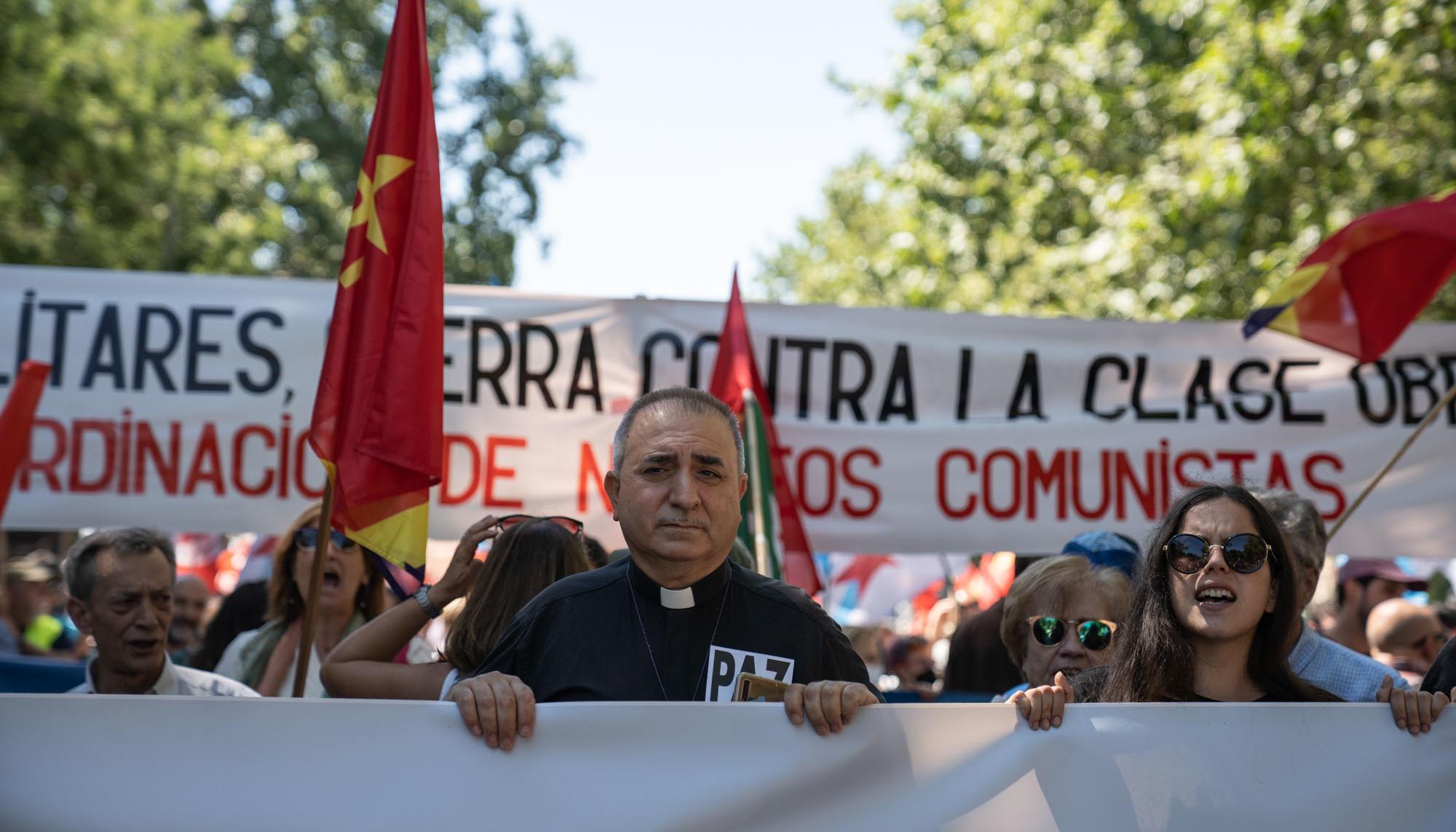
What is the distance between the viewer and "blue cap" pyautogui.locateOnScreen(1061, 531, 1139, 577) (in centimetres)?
427

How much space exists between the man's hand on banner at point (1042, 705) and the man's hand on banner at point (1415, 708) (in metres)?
0.62

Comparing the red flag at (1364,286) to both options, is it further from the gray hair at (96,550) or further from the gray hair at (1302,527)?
the gray hair at (96,550)

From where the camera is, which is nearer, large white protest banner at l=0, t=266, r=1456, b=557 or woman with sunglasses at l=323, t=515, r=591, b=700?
woman with sunglasses at l=323, t=515, r=591, b=700

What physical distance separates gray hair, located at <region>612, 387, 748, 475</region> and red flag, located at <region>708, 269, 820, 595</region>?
9.05 feet

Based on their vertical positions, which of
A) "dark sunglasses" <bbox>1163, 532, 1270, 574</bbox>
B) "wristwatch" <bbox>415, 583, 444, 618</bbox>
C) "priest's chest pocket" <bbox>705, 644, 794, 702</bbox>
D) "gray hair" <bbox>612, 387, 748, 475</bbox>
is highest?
"gray hair" <bbox>612, 387, 748, 475</bbox>

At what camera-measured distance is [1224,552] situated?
3.02m

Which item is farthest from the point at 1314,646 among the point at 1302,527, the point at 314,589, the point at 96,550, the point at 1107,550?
the point at 96,550

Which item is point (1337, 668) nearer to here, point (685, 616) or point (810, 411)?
point (685, 616)

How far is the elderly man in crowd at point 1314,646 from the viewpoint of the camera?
11.8ft

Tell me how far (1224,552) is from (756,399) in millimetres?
2898

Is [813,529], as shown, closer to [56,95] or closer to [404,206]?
[404,206]

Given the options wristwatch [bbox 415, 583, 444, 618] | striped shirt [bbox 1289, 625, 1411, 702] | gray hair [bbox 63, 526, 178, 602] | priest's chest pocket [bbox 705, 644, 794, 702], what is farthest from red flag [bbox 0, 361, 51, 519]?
striped shirt [bbox 1289, 625, 1411, 702]

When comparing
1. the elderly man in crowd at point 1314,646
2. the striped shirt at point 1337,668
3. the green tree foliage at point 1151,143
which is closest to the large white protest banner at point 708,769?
the elderly man in crowd at point 1314,646

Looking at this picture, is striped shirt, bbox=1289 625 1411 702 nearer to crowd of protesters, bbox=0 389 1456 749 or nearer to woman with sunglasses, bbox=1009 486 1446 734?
crowd of protesters, bbox=0 389 1456 749
